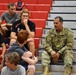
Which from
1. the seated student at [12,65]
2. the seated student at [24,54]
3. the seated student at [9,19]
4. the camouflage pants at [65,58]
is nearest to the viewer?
the seated student at [12,65]

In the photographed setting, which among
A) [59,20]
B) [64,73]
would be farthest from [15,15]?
[64,73]

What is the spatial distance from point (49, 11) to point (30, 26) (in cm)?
166

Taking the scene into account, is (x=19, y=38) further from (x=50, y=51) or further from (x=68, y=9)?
(x=68, y=9)

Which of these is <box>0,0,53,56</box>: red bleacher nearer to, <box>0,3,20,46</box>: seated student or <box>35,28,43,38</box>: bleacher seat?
<box>35,28,43,38</box>: bleacher seat

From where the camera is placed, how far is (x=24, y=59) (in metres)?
4.50

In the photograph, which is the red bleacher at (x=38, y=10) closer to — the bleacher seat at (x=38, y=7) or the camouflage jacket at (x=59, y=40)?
the bleacher seat at (x=38, y=7)

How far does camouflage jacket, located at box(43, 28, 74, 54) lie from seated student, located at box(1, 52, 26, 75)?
4.80 feet

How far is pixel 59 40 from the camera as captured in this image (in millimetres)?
5488

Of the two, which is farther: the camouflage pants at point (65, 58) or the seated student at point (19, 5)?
the seated student at point (19, 5)

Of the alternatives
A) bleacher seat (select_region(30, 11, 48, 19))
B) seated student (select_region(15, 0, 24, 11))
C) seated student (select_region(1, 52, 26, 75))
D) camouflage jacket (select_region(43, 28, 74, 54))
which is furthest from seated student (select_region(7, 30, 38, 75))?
seated student (select_region(15, 0, 24, 11))

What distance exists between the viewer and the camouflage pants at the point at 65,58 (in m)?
5.17

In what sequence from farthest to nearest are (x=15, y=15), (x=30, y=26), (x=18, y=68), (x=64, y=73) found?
(x=15, y=15) < (x=30, y=26) < (x=64, y=73) < (x=18, y=68)

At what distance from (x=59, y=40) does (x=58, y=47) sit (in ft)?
0.43

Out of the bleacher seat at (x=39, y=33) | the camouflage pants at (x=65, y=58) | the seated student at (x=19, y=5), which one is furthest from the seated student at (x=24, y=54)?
the seated student at (x=19, y=5)
